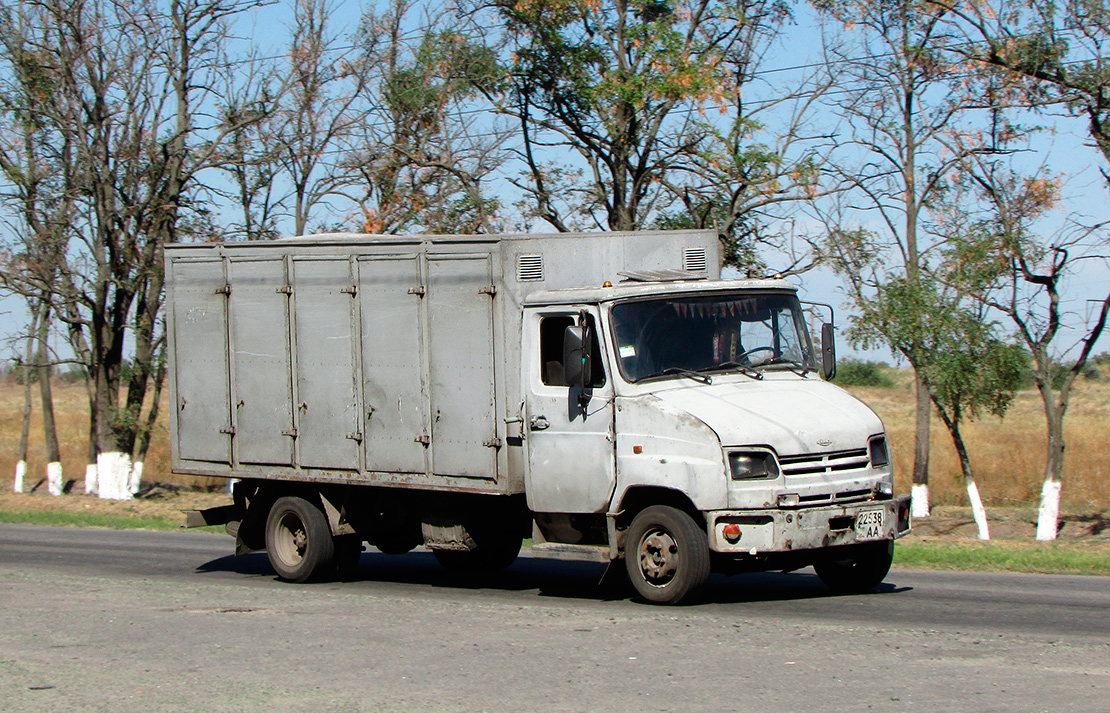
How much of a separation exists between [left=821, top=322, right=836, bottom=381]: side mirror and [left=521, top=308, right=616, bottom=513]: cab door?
6.26 ft

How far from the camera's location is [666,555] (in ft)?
31.4

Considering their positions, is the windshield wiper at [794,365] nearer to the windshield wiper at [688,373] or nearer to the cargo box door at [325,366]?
the windshield wiper at [688,373]

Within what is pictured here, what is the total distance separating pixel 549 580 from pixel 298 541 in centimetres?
254

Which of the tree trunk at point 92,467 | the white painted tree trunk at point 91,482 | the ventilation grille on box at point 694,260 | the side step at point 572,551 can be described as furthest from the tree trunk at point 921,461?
the white painted tree trunk at point 91,482

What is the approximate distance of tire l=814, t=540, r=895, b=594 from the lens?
33.1ft

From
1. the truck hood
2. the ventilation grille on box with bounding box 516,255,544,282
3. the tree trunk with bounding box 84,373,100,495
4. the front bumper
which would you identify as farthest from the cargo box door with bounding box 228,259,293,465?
the tree trunk with bounding box 84,373,100,495

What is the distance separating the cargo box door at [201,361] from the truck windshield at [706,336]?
4.82 m

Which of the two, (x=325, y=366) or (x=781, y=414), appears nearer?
(x=781, y=414)

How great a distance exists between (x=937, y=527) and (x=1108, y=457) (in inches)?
347

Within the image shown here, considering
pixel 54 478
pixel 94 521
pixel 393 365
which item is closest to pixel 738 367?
pixel 393 365

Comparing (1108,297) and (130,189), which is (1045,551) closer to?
(1108,297)

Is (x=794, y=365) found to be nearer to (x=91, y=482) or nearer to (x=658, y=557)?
(x=658, y=557)

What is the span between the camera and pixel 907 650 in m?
7.73

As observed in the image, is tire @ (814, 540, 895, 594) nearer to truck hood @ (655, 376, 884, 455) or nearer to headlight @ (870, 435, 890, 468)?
headlight @ (870, 435, 890, 468)
